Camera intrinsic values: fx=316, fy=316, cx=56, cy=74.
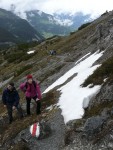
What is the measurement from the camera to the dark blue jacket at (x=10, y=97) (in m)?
22.6

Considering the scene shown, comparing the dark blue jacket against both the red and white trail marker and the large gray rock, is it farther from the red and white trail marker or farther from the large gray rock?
the large gray rock

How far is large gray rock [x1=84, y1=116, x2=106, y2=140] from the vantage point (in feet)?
57.4

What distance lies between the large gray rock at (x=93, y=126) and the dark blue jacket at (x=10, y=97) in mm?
6945

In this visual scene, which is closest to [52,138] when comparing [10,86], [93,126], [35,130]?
[35,130]

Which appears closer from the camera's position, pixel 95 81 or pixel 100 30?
pixel 95 81

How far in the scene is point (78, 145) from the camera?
57.3 feet

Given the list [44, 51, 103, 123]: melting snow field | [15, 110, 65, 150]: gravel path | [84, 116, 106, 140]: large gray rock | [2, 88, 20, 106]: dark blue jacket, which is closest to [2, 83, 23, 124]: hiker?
[2, 88, 20, 106]: dark blue jacket

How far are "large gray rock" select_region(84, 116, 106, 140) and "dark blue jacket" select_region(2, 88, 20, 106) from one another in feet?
22.8

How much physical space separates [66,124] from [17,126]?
4.06 m

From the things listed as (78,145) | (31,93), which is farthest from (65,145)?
(31,93)

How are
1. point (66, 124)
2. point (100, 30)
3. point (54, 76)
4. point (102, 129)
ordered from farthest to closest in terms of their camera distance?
point (100, 30), point (54, 76), point (66, 124), point (102, 129)

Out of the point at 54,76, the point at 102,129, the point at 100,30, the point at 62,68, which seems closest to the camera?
the point at 102,129

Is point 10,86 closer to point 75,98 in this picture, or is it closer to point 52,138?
point 75,98

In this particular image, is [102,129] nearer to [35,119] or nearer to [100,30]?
[35,119]
